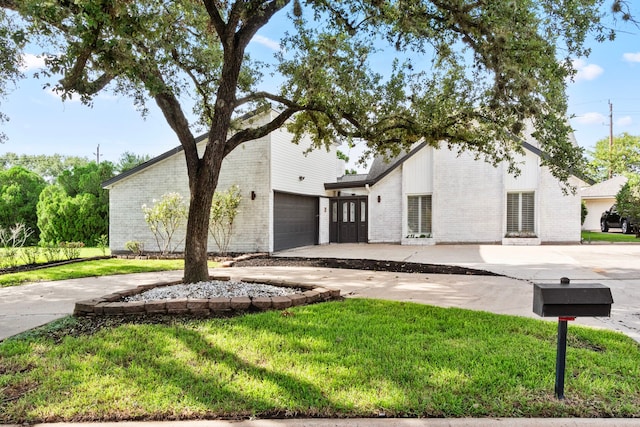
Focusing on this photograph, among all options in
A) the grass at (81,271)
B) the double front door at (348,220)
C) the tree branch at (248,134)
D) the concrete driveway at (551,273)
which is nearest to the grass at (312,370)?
the concrete driveway at (551,273)

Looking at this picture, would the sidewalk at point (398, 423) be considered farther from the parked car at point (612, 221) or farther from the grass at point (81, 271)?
the parked car at point (612, 221)

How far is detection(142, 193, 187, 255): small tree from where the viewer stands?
12719 millimetres

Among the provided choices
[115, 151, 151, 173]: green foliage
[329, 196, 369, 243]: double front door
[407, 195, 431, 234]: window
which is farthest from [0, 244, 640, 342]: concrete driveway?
[115, 151, 151, 173]: green foliage

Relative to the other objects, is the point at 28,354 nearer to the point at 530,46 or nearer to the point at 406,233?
the point at 530,46

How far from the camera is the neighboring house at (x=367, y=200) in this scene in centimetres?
1328

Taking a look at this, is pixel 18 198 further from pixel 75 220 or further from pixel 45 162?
pixel 45 162

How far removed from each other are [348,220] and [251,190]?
6.53 meters

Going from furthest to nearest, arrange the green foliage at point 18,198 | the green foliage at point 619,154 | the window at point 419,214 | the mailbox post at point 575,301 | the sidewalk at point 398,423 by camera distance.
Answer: the green foliage at point 619,154
the green foliage at point 18,198
the window at point 419,214
the mailbox post at point 575,301
the sidewalk at point 398,423

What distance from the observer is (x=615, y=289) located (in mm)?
6832

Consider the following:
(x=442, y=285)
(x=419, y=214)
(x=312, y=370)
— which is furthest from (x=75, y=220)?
(x=312, y=370)

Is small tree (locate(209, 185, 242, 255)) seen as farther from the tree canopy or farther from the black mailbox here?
the black mailbox

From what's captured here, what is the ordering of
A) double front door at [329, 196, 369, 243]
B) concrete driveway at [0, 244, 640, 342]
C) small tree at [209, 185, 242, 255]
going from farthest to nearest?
double front door at [329, 196, 369, 243] → small tree at [209, 185, 242, 255] → concrete driveway at [0, 244, 640, 342]

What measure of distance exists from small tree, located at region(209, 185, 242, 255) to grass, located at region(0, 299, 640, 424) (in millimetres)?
8030

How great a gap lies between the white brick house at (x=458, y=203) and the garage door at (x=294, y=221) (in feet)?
5.55
